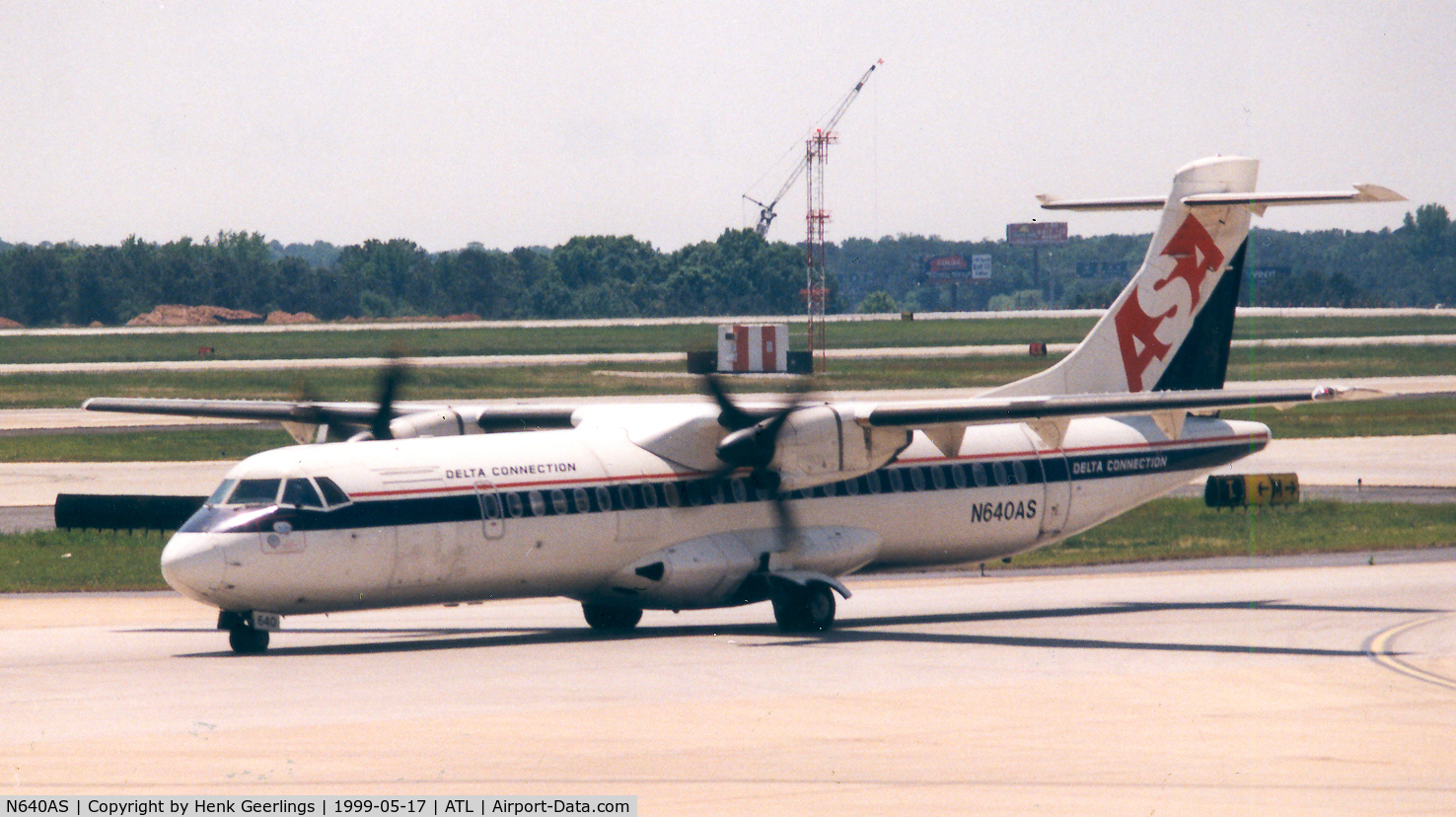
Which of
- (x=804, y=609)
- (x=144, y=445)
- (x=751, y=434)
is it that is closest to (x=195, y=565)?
(x=751, y=434)

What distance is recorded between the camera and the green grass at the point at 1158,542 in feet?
112

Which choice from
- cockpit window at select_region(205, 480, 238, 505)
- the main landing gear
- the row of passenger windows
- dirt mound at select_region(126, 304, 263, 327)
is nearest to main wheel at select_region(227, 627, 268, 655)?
the main landing gear

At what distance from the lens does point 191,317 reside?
567 ft

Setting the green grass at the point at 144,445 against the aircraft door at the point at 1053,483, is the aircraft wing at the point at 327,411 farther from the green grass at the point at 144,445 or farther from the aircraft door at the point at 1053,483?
the green grass at the point at 144,445

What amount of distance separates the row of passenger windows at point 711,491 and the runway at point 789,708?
2019 millimetres

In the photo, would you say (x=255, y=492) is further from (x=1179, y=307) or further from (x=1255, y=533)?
(x=1255, y=533)

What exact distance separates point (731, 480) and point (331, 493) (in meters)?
6.47

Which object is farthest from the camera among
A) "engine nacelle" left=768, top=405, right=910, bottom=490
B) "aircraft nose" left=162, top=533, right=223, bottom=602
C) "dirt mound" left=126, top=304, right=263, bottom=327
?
"dirt mound" left=126, top=304, right=263, bottom=327

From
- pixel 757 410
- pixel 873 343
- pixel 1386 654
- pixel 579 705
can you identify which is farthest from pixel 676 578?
pixel 873 343

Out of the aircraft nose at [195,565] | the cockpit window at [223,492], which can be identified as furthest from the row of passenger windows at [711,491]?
the aircraft nose at [195,565]

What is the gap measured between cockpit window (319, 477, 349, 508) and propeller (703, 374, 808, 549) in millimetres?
5724

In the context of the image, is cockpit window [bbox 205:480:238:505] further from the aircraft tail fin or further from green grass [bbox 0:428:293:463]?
green grass [bbox 0:428:293:463]

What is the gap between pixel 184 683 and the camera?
20281 mm

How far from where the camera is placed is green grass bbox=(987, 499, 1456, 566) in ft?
122
